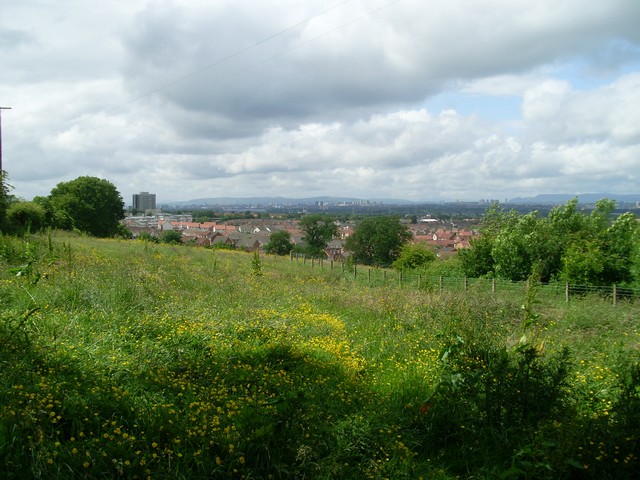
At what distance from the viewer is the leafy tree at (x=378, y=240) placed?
56.4 meters

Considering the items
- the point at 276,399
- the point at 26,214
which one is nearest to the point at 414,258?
the point at 26,214

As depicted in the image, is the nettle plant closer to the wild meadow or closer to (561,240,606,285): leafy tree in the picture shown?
the wild meadow

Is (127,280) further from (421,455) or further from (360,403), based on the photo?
(421,455)

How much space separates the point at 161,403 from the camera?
4.42 m

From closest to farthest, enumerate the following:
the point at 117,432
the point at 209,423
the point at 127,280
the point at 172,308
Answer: the point at 117,432 < the point at 209,423 < the point at 172,308 < the point at 127,280

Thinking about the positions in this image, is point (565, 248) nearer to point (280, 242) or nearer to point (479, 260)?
point (479, 260)

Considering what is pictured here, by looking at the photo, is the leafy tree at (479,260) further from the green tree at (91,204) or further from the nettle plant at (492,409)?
the green tree at (91,204)

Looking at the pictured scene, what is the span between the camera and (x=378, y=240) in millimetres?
57031

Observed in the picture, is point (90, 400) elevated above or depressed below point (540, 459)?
above

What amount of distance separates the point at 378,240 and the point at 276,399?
5359cm

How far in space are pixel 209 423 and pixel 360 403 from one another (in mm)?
1784

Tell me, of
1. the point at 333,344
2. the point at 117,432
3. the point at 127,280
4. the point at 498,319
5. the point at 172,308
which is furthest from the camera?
the point at 498,319

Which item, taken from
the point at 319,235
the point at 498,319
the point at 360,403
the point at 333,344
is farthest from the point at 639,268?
the point at 319,235

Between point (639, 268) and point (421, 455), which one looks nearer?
point (421, 455)
